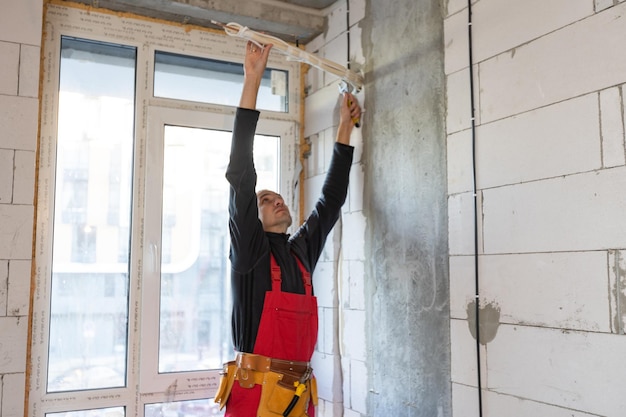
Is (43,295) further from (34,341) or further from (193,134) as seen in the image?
(193,134)

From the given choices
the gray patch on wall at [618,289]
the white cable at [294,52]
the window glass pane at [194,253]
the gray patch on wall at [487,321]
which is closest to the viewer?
the gray patch on wall at [618,289]

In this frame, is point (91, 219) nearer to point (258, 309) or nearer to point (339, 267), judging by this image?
point (258, 309)

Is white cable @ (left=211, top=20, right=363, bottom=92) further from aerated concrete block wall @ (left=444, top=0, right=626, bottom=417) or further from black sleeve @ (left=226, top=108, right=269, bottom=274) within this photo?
aerated concrete block wall @ (left=444, top=0, right=626, bottom=417)

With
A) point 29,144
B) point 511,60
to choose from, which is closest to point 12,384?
point 29,144

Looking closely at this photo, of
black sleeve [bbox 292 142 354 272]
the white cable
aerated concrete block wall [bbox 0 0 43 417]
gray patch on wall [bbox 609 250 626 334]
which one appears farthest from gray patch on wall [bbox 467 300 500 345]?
aerated concrete block wall [bbox 0 0 43 417]

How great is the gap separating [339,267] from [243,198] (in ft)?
2.96

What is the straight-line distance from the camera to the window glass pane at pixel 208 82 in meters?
3.16

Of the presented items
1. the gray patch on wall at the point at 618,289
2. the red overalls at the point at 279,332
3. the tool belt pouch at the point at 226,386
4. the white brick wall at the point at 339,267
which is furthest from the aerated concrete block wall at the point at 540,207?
the tool belt pouch at the point at 226,386

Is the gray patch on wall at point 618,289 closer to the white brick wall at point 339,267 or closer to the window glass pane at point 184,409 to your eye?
the white brick wall at point 339,267

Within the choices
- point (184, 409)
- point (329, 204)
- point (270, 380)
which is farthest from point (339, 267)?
point (184, 409)

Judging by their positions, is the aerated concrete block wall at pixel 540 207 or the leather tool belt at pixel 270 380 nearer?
the aerated concrete block wall at pixel 540 207

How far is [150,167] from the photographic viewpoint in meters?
3.05

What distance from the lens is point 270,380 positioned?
2.28 meters

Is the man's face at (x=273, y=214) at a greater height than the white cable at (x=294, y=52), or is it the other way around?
→ the white cable at (x=294, y=52)
